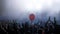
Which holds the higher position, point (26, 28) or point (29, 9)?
point (29, 9)

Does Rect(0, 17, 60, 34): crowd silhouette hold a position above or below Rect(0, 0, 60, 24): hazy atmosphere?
below

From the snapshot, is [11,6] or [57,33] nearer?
[57,33]

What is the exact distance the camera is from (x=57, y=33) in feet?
5.46

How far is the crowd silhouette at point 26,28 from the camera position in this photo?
1.69 meters

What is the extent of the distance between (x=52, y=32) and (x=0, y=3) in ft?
2.70

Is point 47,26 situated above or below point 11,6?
below

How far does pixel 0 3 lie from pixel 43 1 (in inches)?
23.7

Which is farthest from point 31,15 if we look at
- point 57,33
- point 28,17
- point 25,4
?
point 57,33

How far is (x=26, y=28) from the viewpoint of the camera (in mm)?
1741

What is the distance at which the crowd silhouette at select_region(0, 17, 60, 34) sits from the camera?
5.53 ft

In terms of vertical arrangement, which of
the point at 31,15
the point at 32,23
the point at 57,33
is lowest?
the point at 57,33

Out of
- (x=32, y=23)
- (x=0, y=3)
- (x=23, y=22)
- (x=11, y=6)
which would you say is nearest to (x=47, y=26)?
(x=32, y=23)

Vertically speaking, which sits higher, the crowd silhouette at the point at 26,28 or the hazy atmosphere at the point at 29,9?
the hazy atmosphere at the point at 29,9

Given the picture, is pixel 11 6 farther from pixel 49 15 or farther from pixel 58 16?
pixel 58 16
